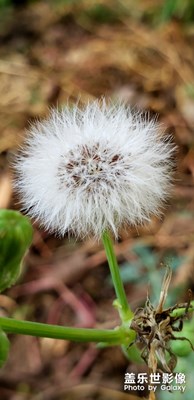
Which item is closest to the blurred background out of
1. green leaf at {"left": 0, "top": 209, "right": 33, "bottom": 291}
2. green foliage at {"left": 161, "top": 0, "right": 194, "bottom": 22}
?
green foliage at {"left": 161, "top": 0, "right": 194, "bottom": 22}

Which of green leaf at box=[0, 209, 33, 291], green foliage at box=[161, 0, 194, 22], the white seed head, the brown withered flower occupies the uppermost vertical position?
green foliage at box=[161, 0, 194, 22]

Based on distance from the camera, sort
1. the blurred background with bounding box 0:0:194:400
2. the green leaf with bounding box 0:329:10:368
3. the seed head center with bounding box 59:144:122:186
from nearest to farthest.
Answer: the green leaf with bounding box 0:329:10:368
the seed head center with bounding box 59:144:122:186
the blurred background with bounding box 0:0:194:400

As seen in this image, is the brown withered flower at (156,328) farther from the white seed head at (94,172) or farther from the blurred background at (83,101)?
the blurred background at (83,101)

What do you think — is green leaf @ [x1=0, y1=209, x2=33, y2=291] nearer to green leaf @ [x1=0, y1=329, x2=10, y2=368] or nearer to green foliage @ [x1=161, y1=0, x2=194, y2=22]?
green leaf @ [x1=0, y1=329, x2=10, y2=368]

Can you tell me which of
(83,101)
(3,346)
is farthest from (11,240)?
(83,101)

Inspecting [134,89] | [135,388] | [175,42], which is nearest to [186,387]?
[135,388]

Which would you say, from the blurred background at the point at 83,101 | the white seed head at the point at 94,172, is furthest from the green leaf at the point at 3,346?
the blurred background at the point at 83,101
